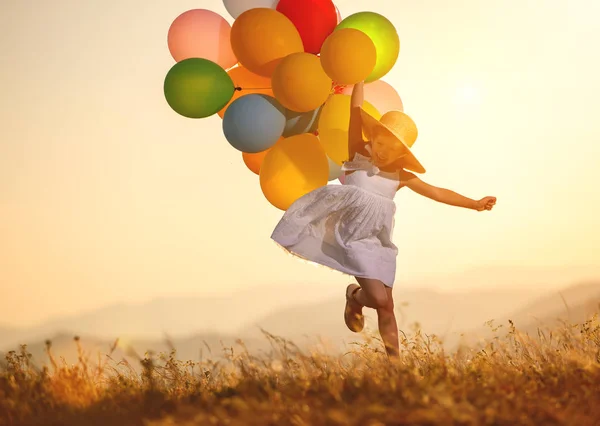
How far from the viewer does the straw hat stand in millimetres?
3018

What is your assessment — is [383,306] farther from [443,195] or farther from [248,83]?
[248,83]

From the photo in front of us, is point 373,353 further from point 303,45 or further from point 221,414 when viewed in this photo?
point 303,45

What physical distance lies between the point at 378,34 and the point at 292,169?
798 millimetres

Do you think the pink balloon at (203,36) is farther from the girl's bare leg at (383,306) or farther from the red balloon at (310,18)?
the girl's bare leg at (383,306)

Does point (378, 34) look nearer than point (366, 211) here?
No

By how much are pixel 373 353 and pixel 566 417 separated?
1.11 m

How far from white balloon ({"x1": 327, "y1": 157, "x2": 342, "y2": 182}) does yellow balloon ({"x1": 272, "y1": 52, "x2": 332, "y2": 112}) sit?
44 centimetres

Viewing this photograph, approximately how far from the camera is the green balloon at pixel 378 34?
3309mm

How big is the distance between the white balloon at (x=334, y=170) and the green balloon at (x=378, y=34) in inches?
17.9

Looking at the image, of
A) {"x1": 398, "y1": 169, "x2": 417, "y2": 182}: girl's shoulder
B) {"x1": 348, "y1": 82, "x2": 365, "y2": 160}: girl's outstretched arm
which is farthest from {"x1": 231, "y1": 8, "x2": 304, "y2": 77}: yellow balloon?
{"x1": 398, "y1": 169, "x2": 417, "y2": 182}: girl's shoulder

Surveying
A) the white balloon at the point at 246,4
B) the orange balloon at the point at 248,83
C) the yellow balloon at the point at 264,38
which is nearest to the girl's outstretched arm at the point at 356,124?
the yellow balloon at the point at 264,38

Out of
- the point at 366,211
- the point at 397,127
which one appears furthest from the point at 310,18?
the point at 366,211

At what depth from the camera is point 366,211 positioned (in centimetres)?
309

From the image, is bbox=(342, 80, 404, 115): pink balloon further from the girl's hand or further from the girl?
the girl's hand
